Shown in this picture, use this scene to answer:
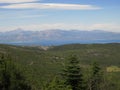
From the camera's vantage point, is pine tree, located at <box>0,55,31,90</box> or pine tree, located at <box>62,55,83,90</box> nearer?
pine tree, located at <box>62,55,83,90</box>

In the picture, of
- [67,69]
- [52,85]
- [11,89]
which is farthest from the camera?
[11,89]

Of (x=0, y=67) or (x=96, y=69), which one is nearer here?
(x=0, y=67)

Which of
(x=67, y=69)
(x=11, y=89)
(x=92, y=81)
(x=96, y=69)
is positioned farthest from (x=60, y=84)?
(x=92, y=81)

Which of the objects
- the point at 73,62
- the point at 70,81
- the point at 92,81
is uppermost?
the point at 73,62

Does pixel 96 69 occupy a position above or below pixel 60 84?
below

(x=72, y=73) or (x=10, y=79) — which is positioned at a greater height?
(x=72, y=73)

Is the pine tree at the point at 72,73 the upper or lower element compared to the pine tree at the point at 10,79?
upper

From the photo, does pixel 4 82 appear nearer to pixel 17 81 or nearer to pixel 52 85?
pixel 17 81

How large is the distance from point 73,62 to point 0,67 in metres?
14.3

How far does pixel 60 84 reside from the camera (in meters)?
36.9

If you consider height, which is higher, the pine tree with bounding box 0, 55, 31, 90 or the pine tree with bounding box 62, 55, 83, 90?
the pine tree with bounding box 62, 55, 83, 90

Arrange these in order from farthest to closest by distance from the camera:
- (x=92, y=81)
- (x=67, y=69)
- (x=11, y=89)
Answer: (x=92, y=81), (x=11, y=89), (x=67, y=69)

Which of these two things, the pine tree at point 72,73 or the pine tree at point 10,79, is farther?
the pine tree at point 10,79

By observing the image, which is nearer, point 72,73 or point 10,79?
point 72,73
